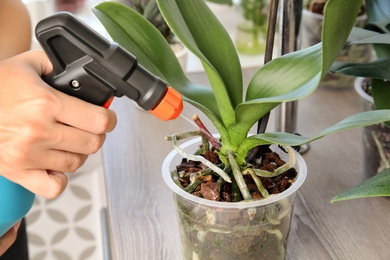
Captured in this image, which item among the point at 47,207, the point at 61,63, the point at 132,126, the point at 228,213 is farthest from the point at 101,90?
the point at 47,207

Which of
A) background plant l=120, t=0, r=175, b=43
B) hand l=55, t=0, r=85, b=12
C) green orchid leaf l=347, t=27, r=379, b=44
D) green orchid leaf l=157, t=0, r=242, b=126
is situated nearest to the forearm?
background plant l=120, t=0, r=175, b=43

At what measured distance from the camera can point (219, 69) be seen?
0.57 m

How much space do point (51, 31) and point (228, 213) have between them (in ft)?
0.69

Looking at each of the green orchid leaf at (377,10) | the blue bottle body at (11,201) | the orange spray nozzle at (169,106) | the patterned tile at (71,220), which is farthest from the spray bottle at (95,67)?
the patterned tile at (71,220)

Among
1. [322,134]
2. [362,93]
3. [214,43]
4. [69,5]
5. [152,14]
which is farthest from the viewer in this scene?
[69,5]

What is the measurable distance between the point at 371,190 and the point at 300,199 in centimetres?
24

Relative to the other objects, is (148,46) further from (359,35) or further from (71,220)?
(71,220)

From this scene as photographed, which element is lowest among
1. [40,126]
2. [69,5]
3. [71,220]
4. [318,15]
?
[71,220]

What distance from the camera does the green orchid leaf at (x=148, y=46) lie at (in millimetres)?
559

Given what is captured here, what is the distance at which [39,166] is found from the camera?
0.53 m

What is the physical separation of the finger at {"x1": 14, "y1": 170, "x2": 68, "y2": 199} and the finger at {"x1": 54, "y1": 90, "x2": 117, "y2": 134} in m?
0.06

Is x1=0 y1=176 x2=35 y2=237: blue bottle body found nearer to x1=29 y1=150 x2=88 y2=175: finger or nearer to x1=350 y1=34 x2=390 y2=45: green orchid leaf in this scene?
x1=29 y1=150 x2=88 y2=175: finger

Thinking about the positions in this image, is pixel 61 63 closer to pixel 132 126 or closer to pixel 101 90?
pixel 101 90

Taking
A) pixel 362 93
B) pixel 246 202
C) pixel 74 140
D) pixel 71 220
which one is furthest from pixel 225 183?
pixel 71 220
